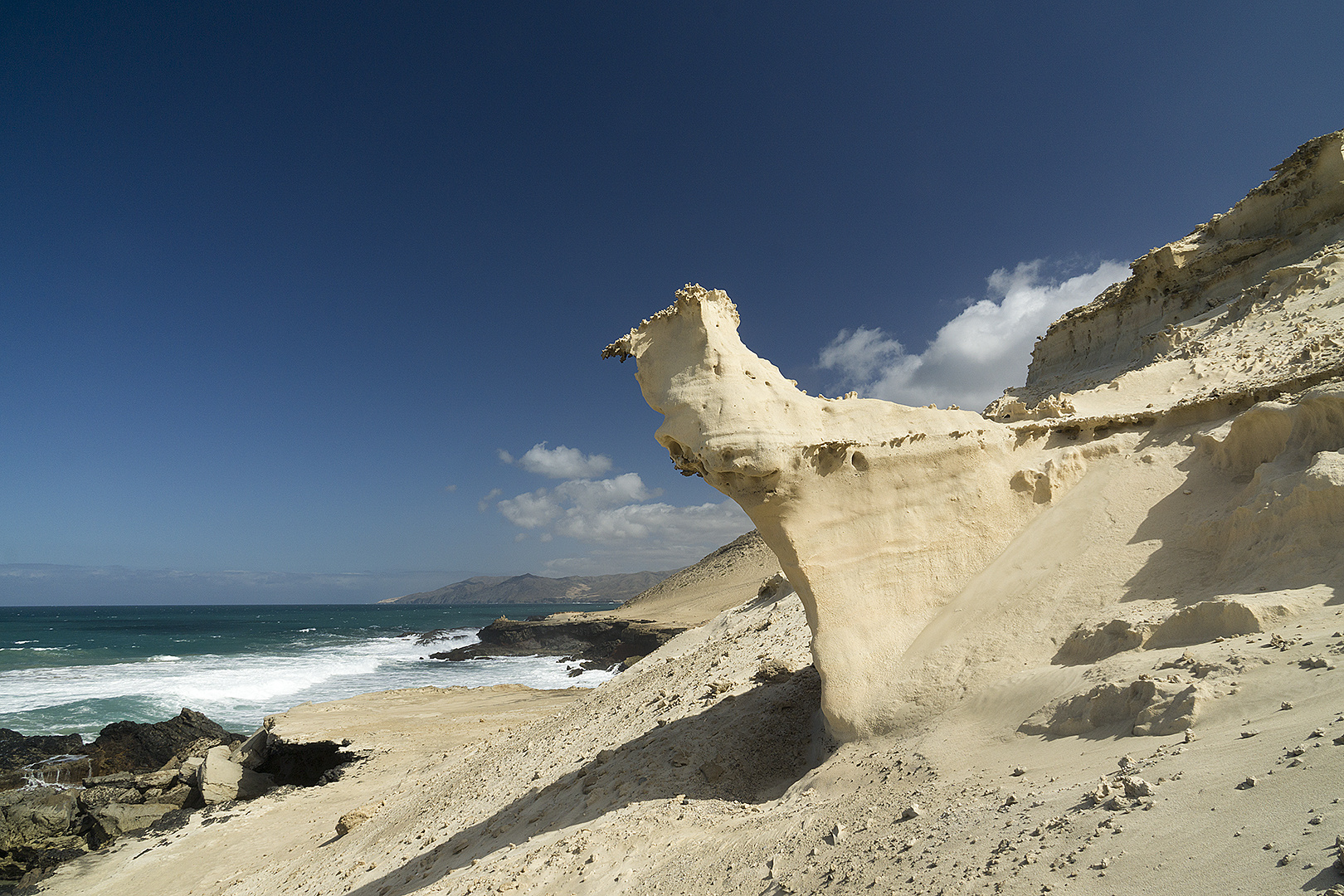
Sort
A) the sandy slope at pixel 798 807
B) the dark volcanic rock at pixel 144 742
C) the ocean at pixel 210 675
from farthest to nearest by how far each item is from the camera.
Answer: the ocean at pixel 210 675
the dark volcanic rock at pixel 144 742
the sandy slope at pixel 798 807

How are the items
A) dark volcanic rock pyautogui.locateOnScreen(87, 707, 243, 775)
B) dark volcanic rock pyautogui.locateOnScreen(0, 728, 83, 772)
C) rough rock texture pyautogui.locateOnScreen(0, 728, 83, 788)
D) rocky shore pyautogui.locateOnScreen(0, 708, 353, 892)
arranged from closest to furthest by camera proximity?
rocky shore pyautogui.locateOnScreen(0, 708, 353, 892), rough rock texture pyautogui.locateOnScreen(0, 728, 83, 788), dark volcanic rock pyautogui.locateOnScreen(0, 728, 83, 772), dark volcanic rock pyautogui.locateOnScreen(87, 707, 243, 775)

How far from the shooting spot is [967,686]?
5.21 meters

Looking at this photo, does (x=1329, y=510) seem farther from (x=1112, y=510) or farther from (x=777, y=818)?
(x=777, y=818)

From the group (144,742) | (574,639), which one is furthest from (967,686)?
(574,639)

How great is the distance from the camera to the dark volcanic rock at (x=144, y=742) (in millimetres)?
15227

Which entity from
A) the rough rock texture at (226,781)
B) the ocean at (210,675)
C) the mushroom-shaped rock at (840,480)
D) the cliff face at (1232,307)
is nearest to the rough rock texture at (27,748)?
the ocean at (210,675)

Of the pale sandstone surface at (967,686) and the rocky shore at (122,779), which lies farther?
the rocky shore at (122,779)

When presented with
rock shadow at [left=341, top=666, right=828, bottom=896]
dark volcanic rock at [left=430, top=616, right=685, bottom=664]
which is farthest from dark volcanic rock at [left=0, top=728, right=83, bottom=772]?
dark volcanic rock at [left=430, top=616, right=685, bottom=664]

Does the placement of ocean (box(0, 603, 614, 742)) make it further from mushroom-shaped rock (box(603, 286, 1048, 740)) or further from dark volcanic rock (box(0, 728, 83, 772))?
mushroom-shaped rock (box(603, 286, 1048, 740))

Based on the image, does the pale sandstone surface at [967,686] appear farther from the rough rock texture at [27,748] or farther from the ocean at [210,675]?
the ocean at [210,675]

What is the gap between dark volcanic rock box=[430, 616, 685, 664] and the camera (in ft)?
105

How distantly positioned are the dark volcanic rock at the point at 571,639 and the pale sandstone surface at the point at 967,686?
2149cm

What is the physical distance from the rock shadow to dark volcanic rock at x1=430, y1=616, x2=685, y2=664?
23513mm

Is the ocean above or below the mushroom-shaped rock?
below
